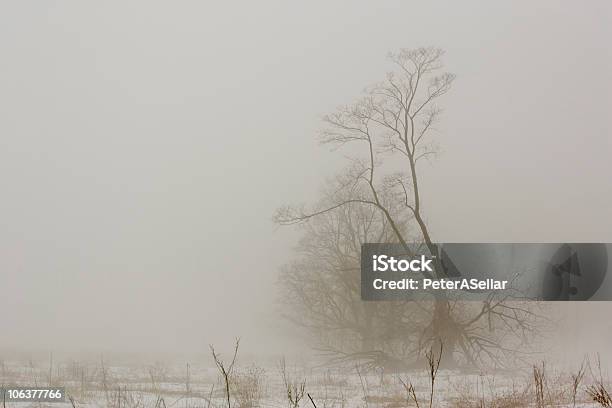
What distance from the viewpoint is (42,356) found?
830 cm

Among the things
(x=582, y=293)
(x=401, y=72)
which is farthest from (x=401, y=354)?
(x=401, y=72)

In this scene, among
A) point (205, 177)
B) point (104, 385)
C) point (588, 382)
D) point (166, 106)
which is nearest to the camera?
point (104, 385)

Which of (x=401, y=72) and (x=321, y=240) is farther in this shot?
(x=401, y=72)

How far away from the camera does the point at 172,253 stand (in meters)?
9.10

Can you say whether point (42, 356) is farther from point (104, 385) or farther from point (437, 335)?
point (437, 335)

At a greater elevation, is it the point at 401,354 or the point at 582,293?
the point at 582,293

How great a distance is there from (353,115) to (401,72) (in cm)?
92

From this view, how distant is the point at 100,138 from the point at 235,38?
270 centimetres

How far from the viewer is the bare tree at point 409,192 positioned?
7.96 meters

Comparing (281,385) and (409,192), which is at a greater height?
(409,192)

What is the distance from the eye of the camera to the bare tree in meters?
7.96

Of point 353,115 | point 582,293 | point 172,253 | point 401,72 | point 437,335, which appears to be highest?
point 401,72

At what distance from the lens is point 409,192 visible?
8469mm

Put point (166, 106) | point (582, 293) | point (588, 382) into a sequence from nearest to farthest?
point (588, 382) < point (582, 293) < point (166, 106)
